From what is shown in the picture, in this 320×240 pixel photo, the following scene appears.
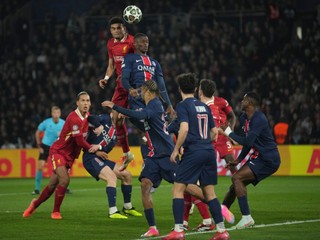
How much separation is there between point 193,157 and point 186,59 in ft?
76.0

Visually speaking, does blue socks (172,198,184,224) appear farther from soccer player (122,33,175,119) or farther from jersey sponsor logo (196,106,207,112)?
soccer player (122,33,175,119)

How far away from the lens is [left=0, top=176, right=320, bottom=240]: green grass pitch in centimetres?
1239

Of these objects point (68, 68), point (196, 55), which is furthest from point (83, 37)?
point (196, 55)

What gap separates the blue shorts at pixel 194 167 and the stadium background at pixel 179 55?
17664 mm

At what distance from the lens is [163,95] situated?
14852 mm

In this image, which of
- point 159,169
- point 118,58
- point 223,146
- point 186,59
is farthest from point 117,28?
point 186,59

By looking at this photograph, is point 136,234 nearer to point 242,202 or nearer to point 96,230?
point 96,230

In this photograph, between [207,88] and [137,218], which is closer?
[207,88]

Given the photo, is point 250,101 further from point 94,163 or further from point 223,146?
point 223,146

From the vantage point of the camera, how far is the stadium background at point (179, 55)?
30781mm

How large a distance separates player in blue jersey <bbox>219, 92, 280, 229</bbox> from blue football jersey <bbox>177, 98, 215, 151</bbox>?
1.39 meters

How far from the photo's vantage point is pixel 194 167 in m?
11.3

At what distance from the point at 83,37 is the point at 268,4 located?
8344 millimetres

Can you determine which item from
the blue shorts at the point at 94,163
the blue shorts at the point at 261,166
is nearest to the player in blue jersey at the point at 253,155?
the blue shorts at the point at 261,166
